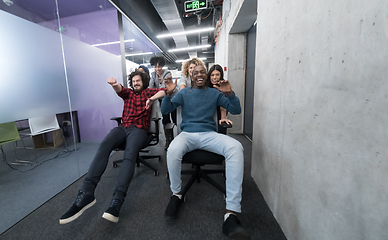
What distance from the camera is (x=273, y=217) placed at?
1.19 meters

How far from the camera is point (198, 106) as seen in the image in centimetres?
155

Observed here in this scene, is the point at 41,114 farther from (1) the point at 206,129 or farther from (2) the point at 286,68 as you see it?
(2) the point at 286,68

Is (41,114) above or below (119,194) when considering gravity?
above

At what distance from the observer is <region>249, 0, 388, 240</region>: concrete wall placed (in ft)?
1.66

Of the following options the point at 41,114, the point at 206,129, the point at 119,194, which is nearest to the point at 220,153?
the point at 206,129

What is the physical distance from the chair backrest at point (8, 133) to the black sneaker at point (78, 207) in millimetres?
932

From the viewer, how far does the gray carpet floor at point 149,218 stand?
1.08 m

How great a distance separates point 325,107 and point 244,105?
2858mm

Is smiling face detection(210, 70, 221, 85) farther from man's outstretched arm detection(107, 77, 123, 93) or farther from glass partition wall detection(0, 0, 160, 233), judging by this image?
glass partition wall detection(0, 0, 160, 233)

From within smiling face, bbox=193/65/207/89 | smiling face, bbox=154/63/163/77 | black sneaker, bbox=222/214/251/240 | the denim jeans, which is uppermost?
smiling face, bbox=154/63/163/77

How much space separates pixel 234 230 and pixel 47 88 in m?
2.21

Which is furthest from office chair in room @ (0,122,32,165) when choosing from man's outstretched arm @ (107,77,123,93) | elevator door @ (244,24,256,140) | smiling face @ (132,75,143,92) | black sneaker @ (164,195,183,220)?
elevator door @ (244,24,256,140)

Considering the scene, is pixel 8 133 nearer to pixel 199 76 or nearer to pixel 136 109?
pixel 136 109

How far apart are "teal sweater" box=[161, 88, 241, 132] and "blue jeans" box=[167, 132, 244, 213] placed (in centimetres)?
11
